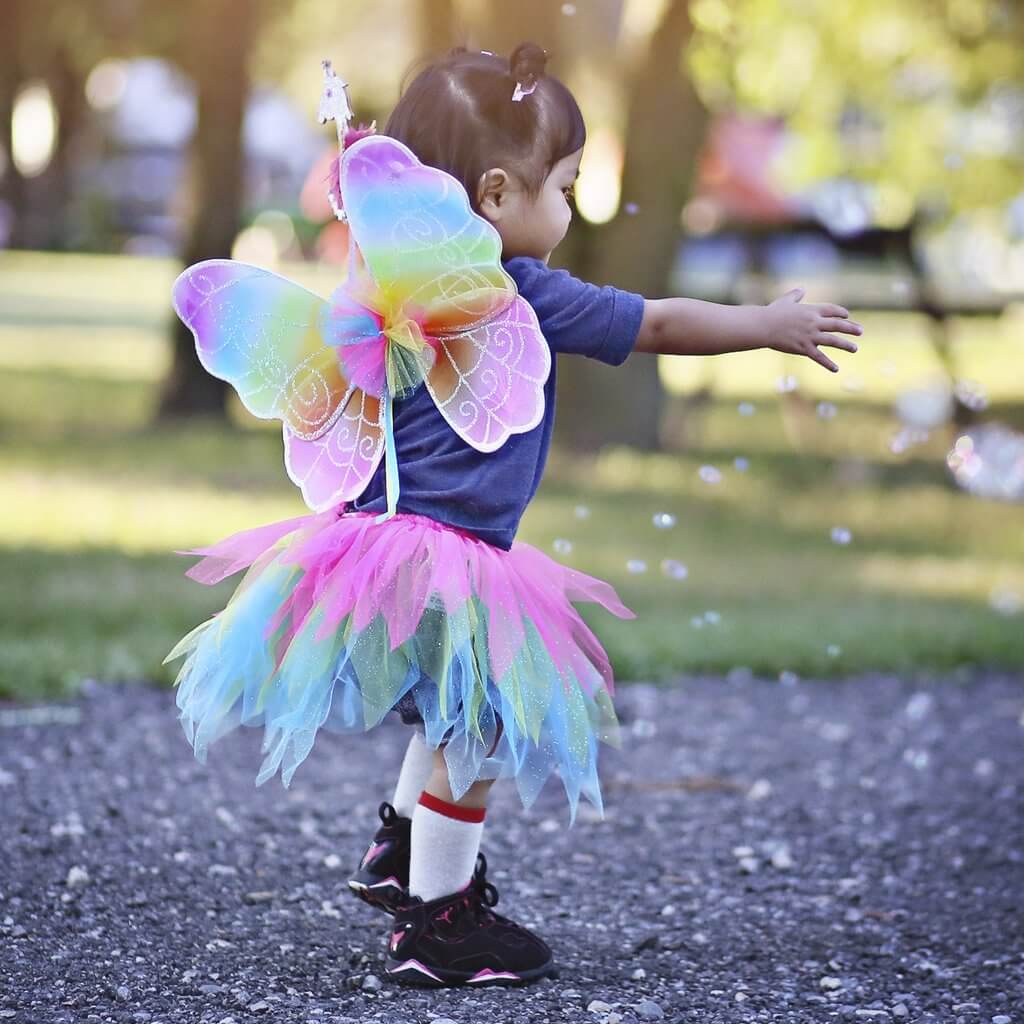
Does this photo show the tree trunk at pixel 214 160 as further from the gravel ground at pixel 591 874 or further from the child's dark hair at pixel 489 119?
the child's dark hair at pixel 489 119

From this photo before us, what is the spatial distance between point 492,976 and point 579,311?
3.63 feet

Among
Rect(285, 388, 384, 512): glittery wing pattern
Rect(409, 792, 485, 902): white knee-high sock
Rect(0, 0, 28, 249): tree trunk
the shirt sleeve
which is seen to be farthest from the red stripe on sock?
Rect(0, 0, 28, 249): tree trunk

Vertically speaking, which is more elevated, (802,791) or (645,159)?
(645,159)

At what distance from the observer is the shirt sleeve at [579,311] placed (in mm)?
2689

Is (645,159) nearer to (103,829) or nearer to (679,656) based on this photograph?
(679,656)

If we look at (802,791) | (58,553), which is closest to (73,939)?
(802,791)

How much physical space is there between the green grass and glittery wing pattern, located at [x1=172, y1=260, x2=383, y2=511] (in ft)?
7.35

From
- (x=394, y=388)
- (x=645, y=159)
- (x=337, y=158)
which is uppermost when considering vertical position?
(x=645, y=159)

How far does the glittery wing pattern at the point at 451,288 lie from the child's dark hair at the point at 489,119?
0.23 ft

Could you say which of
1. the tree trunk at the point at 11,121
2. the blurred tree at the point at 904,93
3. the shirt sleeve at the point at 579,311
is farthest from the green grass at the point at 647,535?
the tree trunk at the point at 11,121

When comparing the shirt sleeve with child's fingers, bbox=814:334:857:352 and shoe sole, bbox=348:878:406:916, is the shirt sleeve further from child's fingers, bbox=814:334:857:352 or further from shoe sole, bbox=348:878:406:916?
shoe sole, bbox=348:878:406:916

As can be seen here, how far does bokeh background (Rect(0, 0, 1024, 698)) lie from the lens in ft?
19.5

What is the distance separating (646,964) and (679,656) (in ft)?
8.83

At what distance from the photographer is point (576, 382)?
1016cm
